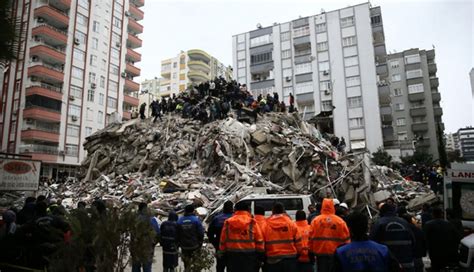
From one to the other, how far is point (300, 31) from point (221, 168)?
34892 mm

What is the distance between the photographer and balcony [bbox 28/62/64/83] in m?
36.0

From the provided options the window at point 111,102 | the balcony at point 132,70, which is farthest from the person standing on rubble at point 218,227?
the balcony at point 132,70

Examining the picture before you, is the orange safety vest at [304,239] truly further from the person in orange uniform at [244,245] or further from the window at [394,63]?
the window at [394,63]

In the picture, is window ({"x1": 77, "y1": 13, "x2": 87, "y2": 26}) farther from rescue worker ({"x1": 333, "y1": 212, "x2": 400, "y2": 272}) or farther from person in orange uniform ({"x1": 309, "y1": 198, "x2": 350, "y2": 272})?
rescue worker ({"x1": 333, "y1": 212, "x2": 400, "y2": 272})

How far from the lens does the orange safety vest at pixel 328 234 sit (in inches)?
188

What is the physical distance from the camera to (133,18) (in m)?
50.1

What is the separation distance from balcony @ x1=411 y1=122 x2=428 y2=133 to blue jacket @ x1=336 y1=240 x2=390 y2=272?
54.2 m

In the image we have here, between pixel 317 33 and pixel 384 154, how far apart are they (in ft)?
64.4

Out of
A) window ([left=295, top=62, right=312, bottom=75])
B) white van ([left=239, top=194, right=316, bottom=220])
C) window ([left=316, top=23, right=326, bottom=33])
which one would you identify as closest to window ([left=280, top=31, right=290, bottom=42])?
window ([left=316, top=23, right=326, bottom=33])

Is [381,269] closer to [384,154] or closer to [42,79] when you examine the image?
[384,154]

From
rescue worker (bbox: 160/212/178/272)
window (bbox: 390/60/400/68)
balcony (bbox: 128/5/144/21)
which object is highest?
balcony (bbox: 128/5/144/21)

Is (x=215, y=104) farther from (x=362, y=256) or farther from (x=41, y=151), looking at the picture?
(x=41, y=151)

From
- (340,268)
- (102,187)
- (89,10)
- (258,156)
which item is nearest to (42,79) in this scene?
(89,10)

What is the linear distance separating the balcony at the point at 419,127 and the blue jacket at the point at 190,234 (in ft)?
172
